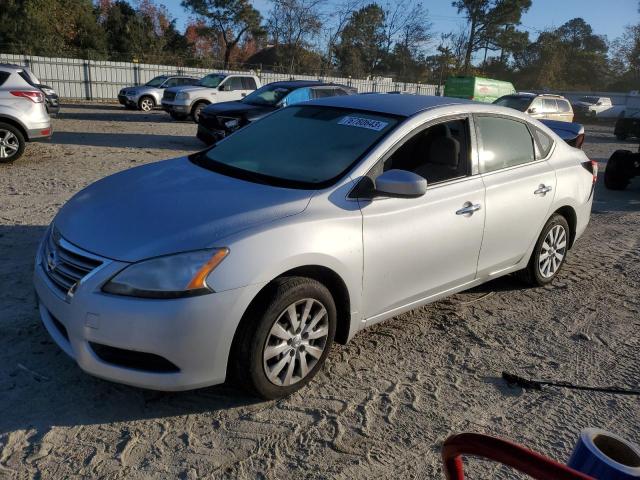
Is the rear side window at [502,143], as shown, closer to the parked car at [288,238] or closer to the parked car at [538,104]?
the parked car at [288,238]

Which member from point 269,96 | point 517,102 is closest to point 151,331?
point 269,96

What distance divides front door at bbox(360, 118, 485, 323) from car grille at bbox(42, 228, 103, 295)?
1520 mm

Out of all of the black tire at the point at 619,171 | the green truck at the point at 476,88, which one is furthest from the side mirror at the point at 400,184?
the green truck at the point at 476,88

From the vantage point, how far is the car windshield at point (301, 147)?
359cm

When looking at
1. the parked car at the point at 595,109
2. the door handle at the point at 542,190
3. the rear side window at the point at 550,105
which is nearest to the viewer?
the door handle at the point at 542,190

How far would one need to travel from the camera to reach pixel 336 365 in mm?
3596

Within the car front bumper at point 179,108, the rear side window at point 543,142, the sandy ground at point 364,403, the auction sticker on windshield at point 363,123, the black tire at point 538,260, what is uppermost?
the auction sticker on windshield at point 363,123

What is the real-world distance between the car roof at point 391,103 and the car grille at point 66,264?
2.20m

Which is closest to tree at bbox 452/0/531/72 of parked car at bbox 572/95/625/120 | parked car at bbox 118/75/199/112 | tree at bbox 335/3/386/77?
tree at bbox 335/3/386/77

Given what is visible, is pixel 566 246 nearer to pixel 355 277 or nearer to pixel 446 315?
pixel 446 315

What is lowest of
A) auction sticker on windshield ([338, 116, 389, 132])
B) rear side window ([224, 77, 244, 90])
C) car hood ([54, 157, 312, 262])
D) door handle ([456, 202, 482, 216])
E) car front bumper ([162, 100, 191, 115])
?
car front bumper ([162, 100, 191, 115])

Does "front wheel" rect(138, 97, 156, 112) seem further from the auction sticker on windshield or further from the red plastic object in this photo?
the red plastic object

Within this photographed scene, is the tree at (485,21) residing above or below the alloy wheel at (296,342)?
above

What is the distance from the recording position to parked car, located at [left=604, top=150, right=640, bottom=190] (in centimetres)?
1046
